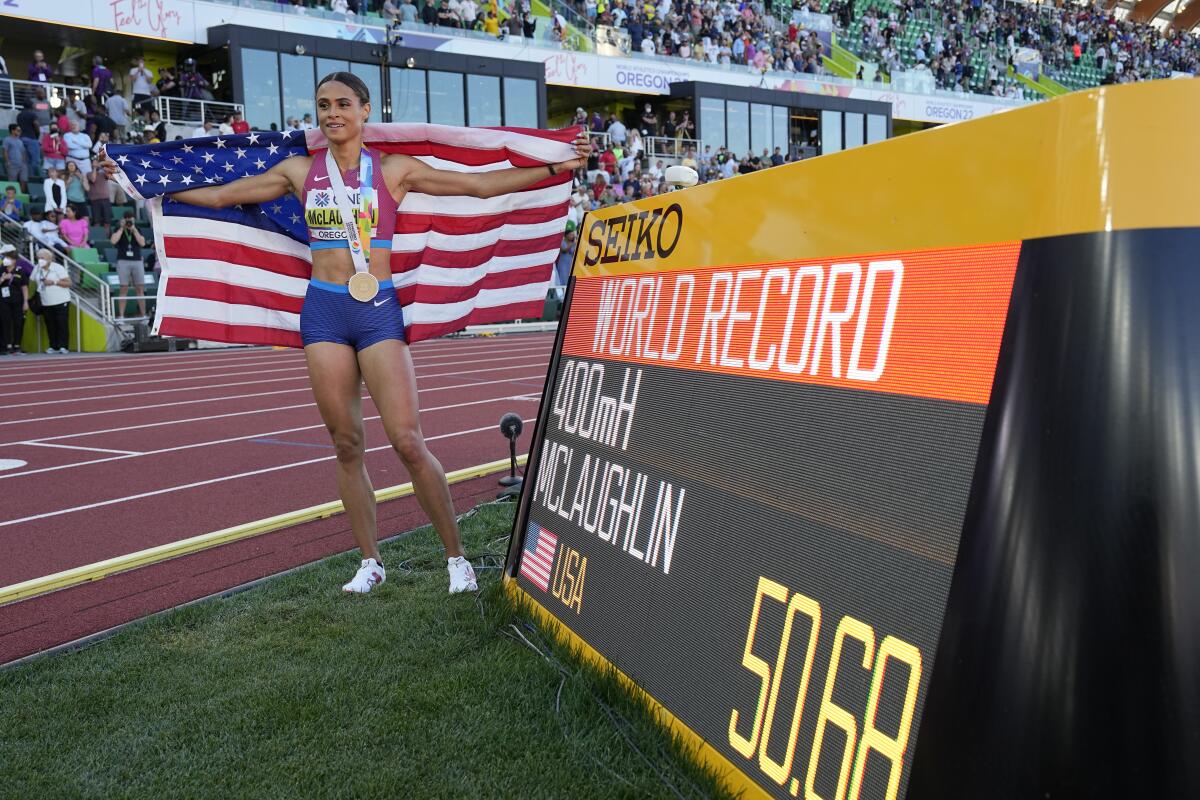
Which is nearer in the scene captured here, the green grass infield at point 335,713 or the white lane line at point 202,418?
the green grass infield at point 335,713

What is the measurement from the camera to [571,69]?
3588 centimetres

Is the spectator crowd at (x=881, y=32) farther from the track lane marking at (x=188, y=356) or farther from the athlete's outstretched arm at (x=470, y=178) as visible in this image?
the athlete's outstretched arm at (x=470, y=178)

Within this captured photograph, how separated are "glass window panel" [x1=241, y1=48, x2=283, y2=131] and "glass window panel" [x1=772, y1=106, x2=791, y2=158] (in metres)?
20.1

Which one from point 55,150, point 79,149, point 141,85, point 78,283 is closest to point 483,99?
point 141,85

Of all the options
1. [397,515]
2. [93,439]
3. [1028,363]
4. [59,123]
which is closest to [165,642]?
[397,515]

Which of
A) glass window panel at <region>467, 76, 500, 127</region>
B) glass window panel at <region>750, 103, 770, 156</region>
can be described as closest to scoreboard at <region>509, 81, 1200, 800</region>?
glass window panel at <region>467, 76, 500, 127</region>

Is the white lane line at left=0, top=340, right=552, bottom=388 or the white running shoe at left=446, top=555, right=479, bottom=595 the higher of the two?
the white running shoe at left=446, top=555, right=479, bottom=595

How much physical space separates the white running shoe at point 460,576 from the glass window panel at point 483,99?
3060 cm

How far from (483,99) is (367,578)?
A: 3112 cm

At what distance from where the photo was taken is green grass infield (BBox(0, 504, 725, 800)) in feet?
9.30

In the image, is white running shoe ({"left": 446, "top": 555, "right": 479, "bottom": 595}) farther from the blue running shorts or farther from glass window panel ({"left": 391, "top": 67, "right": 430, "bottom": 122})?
glass window panel ({"left": 391, "top": 67, "right": 430, "bottom": 122})

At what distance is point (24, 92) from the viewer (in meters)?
22.1

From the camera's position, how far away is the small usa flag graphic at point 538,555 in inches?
149

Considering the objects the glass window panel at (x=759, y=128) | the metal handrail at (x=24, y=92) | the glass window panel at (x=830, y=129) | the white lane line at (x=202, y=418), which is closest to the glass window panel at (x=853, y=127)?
the glass window panel at (x=830, y=129)
